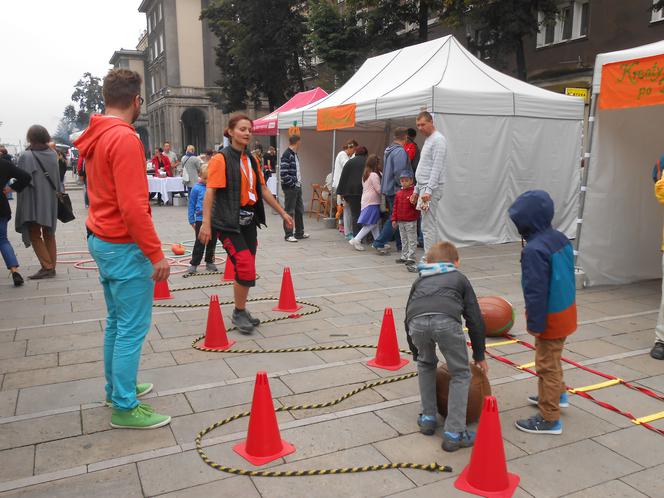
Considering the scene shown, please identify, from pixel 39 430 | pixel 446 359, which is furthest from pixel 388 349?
pixel 39 430

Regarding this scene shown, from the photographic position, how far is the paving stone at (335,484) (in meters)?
2.84

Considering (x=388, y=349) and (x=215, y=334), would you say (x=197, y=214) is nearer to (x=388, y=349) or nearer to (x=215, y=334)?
(x=215, y=334)

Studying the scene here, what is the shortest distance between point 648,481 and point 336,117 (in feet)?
31.2

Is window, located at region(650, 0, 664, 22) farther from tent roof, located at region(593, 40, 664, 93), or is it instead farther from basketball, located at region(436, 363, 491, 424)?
basketball, located at region(436, 363, 491, 424)

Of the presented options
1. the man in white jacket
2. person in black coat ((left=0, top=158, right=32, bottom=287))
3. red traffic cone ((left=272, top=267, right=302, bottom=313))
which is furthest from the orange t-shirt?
the man in white jacket

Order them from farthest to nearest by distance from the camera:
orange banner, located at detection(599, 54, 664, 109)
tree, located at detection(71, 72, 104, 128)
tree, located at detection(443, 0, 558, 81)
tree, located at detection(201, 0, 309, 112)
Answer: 1. tree, located at detection(71, 72, 104, 128)
2. tree, located at detection(201, 0, 309, 112)
3. tree, located at detection(443, 0, 558, 81)
4. orange banner, located at detection(599, 54, 664, 109)

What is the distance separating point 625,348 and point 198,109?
55688 mm

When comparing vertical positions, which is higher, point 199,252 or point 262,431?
point 199,252

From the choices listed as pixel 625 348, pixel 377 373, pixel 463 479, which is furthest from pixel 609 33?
pixel 463 479

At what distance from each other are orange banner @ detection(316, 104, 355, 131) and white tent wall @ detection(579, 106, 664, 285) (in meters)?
5.03

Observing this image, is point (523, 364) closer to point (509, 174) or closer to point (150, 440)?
point (150, 440)

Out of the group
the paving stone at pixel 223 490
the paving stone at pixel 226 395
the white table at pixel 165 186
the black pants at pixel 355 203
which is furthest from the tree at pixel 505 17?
the paving stone at pixel 223 490

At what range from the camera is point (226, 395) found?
4012 millimetres

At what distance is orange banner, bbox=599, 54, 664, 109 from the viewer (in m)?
5.77
